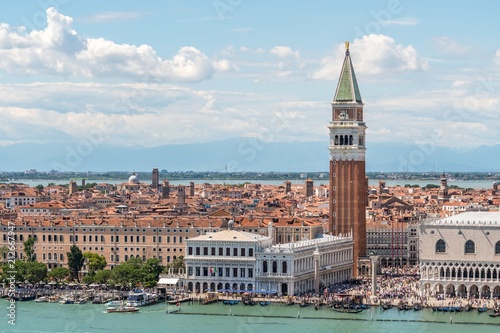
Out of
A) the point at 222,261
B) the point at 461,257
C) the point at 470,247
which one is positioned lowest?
the point at 222,261

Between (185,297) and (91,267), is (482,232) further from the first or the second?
(91,267)

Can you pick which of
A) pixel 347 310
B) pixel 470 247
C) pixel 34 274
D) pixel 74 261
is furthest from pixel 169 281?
pixel 470 247

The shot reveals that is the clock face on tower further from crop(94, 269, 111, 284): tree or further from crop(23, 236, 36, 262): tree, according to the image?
crop(23, 236, 36, 262): tree

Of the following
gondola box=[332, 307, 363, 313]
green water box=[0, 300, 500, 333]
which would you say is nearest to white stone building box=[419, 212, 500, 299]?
green water box=[0, 300, 500, 333]

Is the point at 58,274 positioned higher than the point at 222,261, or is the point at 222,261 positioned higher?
the point at 222,261

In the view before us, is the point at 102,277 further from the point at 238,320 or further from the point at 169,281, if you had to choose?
the point at 238,320

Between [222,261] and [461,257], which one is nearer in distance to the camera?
[461,257]
